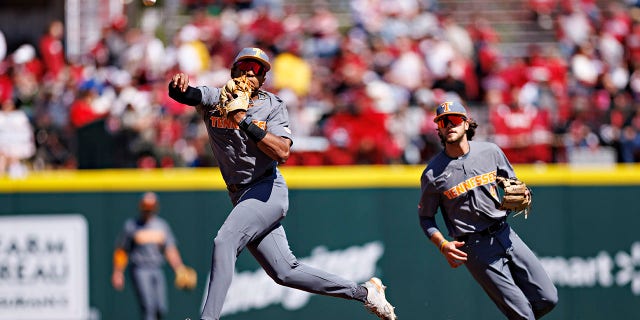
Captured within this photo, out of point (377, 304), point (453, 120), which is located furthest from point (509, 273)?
point (453, 120)

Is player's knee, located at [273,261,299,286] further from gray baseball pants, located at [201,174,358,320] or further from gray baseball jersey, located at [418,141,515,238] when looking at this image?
gray baseball jersey, located at [418,141,515,238]

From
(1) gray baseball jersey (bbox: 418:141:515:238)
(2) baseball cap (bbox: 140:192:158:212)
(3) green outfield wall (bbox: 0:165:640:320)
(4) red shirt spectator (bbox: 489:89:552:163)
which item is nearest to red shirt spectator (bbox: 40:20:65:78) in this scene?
(3) green outfield wall (bbox: 0:165:640:320)

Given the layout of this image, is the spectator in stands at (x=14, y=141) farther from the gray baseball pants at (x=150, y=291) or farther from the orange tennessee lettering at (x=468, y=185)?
the orange tennessee lettering at (x=468, y=185)

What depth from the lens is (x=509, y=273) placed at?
804 cm

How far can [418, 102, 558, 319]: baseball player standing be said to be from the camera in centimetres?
794

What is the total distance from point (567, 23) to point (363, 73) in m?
4.47

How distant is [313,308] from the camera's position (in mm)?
13852

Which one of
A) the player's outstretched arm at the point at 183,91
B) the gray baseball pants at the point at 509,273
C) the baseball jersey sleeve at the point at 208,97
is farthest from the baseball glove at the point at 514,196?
the player's outstretched arm at the point at 183,91

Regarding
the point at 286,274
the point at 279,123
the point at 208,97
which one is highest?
the point at 208,97

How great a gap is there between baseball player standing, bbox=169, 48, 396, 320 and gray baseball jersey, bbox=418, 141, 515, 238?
3.09ft

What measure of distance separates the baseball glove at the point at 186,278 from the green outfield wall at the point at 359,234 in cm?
9

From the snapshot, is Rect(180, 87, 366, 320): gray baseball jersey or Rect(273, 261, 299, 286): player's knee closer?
Rect(180, 87, 366, 320): gray baseball jersey

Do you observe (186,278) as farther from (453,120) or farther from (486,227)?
(453,120)

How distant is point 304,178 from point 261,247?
6480mm
